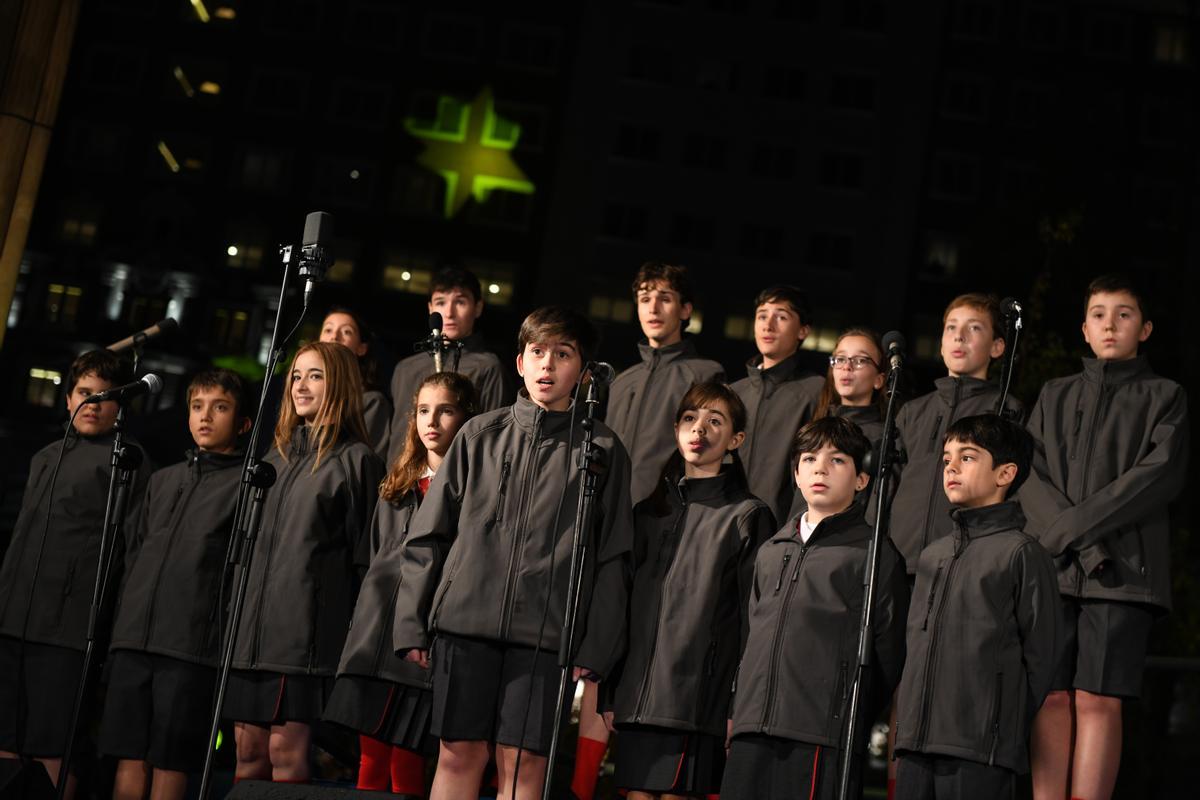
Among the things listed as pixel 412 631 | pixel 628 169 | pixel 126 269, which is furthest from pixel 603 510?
pixel 126 269

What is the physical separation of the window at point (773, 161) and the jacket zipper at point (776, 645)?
3258 cm

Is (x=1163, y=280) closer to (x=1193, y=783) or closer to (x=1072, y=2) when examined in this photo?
(x=1072, y=2)

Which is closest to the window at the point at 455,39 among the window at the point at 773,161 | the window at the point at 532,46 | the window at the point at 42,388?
the window at the point at 532,46

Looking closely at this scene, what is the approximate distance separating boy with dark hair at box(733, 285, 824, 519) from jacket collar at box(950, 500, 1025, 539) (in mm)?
1044

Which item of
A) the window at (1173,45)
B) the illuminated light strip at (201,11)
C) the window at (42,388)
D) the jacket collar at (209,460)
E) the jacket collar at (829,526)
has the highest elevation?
the window at (1173,45)

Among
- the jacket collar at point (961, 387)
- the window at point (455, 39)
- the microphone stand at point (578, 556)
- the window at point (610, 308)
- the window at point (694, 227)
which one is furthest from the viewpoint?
the window at point (455, 39)

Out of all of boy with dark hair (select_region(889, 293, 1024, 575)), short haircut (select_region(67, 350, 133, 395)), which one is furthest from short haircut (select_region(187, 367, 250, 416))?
boy with dark hair (select_region(889, 293, 1024, 575))

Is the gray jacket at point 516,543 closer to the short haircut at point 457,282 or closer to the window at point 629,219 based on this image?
the short haircut at point 457,282

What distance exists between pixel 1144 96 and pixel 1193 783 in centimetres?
2505

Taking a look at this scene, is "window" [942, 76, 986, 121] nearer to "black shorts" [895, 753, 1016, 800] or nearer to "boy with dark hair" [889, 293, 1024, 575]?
"boy with dark hair" [889, 293, 1024, 575]

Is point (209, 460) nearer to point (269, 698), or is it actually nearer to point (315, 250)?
point (269, 698)

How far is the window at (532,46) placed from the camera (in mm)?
36906

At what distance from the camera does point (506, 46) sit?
37062 mm

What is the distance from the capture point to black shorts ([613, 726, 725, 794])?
414 cm
